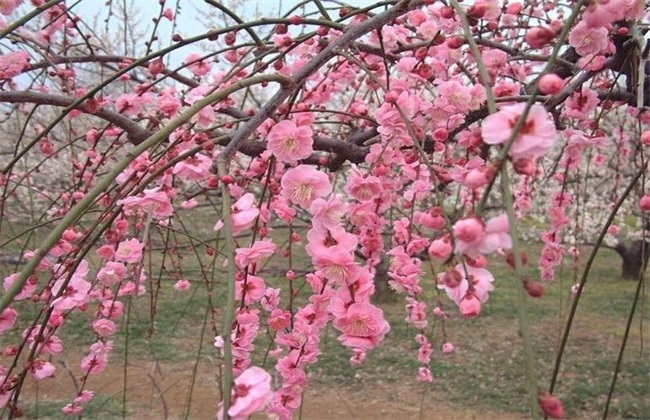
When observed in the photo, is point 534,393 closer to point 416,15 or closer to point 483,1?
point 483,1

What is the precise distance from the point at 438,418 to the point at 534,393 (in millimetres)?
3809

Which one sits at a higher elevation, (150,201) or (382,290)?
(150,201)

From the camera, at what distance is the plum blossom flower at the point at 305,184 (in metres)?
1.05

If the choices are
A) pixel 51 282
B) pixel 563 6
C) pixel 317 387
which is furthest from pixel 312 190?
pixel 317 387

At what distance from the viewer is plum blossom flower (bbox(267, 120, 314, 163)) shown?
1024 millimetres

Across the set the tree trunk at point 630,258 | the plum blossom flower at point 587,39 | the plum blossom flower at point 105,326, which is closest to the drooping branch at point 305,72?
the plum blossom flower at point 587,39

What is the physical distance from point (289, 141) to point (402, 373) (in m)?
4.16

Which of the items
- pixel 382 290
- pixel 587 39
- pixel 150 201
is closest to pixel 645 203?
pixel 587 39

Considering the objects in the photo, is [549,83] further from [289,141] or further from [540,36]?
[289,141]

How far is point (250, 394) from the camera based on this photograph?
58cm

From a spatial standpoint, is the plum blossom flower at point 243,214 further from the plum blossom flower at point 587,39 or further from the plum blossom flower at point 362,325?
the plum blossom flower at point 587,39

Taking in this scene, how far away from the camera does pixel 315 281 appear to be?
110 cm

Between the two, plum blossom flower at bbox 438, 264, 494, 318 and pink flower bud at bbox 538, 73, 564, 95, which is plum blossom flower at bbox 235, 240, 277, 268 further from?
pink flower bud at bbox 538, 73, 564, 95

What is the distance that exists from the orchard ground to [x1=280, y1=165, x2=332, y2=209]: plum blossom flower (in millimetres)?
2236
